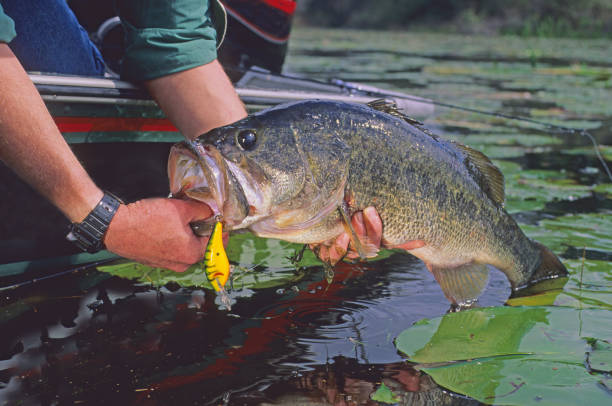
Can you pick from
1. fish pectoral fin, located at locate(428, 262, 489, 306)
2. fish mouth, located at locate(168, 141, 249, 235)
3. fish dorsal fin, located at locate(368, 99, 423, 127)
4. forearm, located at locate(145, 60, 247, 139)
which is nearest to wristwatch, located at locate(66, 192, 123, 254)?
fish mouth, located at locate(168, 141, 249, 235)

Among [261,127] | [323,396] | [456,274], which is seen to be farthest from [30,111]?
[456,274]

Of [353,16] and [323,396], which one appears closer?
[323,396]

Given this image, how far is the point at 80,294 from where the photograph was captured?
9.18ft

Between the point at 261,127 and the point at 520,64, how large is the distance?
13459mm

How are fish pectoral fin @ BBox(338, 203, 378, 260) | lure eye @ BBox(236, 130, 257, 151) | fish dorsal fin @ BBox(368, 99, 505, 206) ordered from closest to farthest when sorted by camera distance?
lure eye @ BBox(236, 130, 257, 151), fish pectoral fin @ BBox(338, 203, 378, 260), fish dorsal fin @ BBox(368, 99, 505, 206)

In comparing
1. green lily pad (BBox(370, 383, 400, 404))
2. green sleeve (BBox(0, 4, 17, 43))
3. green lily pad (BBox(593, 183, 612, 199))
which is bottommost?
green lily pad (BBox(370, 383, 400, 404))

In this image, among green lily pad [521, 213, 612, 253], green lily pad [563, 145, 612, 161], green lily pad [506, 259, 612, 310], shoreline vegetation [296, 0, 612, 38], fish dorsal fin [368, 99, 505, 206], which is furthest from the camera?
shoreline vegetation [296, 0, 612, 38]

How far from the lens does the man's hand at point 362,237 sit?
2.22 meters

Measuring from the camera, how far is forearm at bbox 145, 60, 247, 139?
2602 mm

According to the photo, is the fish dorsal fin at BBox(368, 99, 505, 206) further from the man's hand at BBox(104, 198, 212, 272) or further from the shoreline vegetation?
the shoreline vegetation

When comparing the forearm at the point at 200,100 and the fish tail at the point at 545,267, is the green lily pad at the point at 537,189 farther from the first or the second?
the forearm at the point at 200,100

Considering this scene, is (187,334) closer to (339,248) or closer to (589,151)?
(339,248)

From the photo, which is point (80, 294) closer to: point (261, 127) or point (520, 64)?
point (261, 127)

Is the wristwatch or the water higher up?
the wristwatch
